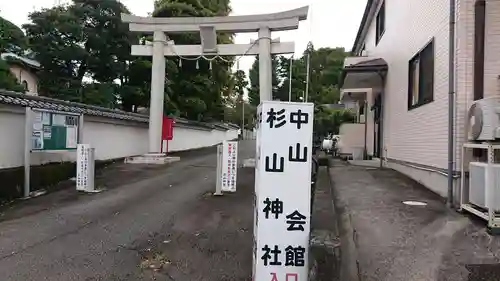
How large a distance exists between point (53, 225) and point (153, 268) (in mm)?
2966

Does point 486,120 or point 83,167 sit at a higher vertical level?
point 486,120

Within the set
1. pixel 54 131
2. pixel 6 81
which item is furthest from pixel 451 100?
pixel 6 81

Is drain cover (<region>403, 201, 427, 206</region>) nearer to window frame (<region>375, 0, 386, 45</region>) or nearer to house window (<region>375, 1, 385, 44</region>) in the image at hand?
window frame (<region>375, 0, 386, 45</region>)

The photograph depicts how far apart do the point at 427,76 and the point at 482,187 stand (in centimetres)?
418

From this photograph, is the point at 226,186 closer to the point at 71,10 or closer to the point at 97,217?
the point at 97,217

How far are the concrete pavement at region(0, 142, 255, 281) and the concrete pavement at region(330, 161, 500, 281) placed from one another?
1504 millimetres

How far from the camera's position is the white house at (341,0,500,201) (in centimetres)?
719

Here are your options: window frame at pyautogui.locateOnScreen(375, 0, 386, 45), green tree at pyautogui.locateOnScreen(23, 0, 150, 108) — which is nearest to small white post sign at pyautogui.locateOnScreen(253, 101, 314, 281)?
window frame at pyautogui.locateOnScreen(375, 0, 386, 45)

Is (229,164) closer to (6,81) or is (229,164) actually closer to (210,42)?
(210,42)

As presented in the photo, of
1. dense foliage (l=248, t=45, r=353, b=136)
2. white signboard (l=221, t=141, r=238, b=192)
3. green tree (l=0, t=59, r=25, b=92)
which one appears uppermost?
dense foliage (l=248, t=45, r=353, b=136)

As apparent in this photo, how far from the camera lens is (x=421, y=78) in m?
10.2

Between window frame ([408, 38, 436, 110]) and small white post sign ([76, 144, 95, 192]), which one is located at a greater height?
window frame ([408, 38, 436, 110])

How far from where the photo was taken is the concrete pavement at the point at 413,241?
4640mm

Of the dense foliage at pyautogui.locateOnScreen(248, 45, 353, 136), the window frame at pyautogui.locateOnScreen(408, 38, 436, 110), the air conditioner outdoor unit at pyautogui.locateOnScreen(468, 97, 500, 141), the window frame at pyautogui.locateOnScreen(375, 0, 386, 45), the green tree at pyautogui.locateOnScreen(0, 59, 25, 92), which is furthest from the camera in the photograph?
the dense foliage at pyautogui.locateOnScreen(248, 45, 353, 136)
